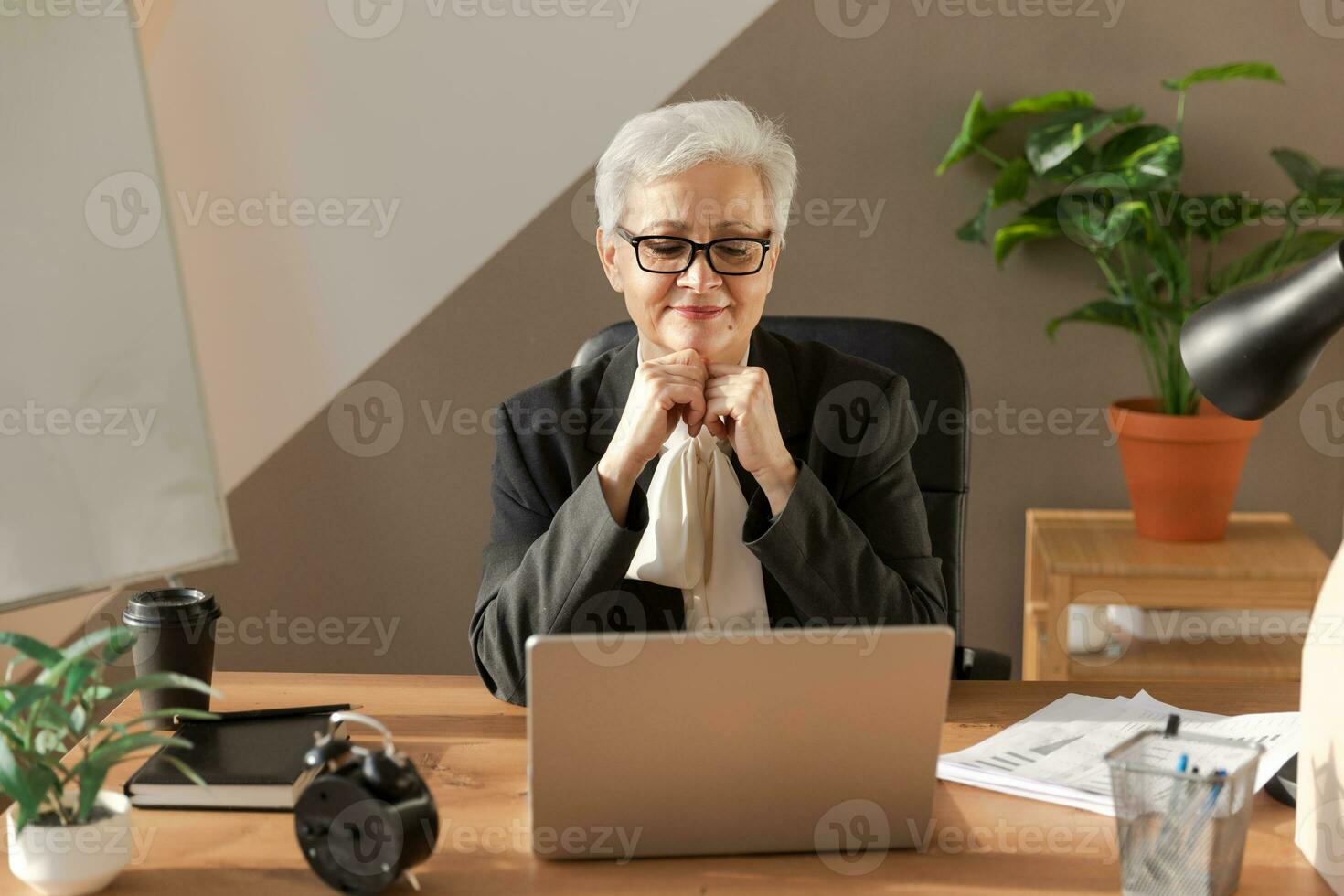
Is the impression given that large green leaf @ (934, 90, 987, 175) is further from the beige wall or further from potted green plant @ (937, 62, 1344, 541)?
the beige wall

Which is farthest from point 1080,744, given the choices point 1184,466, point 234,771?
point 1184,466

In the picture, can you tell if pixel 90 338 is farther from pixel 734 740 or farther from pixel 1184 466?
pixel 1184 466

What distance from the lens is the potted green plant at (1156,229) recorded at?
2.71 meters

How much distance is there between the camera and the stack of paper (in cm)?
134

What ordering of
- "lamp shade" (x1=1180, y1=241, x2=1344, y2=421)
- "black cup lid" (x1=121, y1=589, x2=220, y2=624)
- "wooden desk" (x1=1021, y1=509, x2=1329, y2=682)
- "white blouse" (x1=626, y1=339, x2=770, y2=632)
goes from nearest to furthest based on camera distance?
1. "lamp shade" (x1=1180, y1=241, x2=1344, y2=421)
2. "black cup lid" (x1=121, y1=589, x2=220, y2=624)
3. "white blouse" (x1=626, y1=339, x2=770, y2=632)
4. "wooden desk" (x1=1021, y1=509, x2=1329, y2=682)

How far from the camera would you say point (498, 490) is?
1.88 m

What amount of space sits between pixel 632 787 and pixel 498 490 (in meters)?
0.77

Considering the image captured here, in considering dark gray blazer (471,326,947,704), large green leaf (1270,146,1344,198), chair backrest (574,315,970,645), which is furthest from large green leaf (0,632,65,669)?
large green leaf (1270,146,1344,198)

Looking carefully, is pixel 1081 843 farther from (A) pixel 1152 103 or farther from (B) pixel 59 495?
(A) pixel 1152 103

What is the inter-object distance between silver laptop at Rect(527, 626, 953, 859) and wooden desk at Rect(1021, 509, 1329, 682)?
154 centimetres

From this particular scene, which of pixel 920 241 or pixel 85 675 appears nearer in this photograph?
pixel 85 675

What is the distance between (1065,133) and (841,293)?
59 centimetres

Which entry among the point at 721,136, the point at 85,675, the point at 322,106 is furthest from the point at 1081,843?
the point at 322,106

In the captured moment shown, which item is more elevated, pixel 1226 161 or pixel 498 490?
pixel 1226 161
